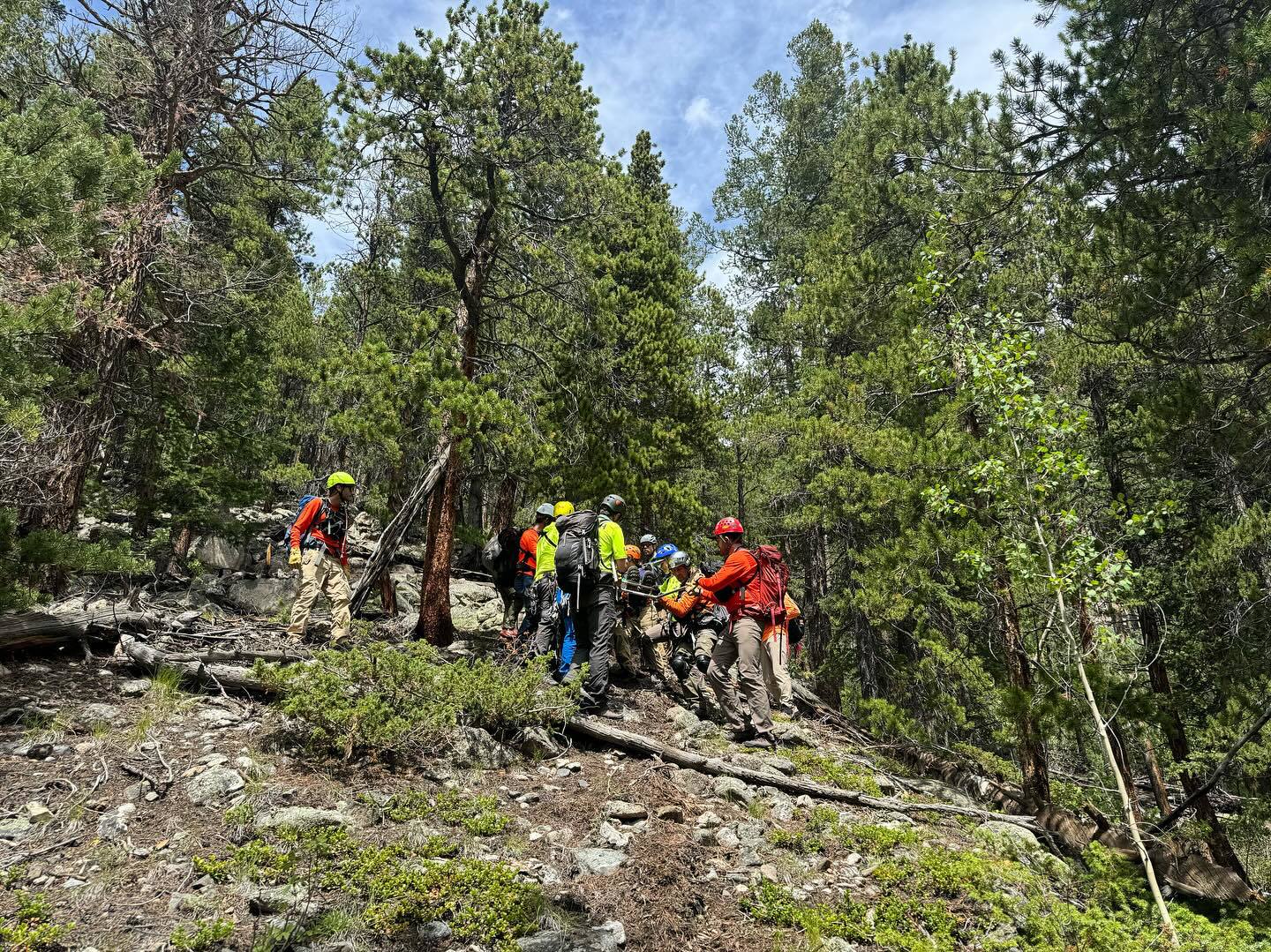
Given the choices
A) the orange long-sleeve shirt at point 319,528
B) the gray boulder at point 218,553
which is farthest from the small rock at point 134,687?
the gray boulder at point 218,553

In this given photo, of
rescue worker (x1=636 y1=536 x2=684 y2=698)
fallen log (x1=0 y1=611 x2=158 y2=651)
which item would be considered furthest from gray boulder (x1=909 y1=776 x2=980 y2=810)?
fallen log (x1=0 y1=611 x2=158 y2=651)

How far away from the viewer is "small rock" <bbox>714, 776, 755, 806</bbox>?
6188mm

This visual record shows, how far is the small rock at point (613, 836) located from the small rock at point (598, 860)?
10 cm

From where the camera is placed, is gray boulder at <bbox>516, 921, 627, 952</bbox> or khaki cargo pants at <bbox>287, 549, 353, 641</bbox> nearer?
gray boulder at <bbox>516, 921, 627, 952</bbox>

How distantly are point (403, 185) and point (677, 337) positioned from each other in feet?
21.6

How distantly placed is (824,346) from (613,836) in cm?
1132

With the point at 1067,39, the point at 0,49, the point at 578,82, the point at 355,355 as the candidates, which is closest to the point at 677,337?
the point at 578,82

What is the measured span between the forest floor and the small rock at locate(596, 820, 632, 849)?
17mm

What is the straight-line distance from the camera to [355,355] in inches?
357

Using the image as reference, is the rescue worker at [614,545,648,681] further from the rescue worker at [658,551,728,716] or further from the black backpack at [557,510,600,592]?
the black backpack at [557,510,600,592]

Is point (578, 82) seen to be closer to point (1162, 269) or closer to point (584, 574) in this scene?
point (584, 574)

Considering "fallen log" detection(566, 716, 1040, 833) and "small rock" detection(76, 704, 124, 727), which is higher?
"small rock" detection(76, 704, 124, 727)

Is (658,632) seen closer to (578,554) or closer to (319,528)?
(578,554)

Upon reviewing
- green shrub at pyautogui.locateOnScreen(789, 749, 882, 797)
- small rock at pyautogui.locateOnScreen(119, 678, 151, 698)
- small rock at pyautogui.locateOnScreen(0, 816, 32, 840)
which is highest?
small rock at pyautogui.locateOnScreen(119, 678, 151, 698)
